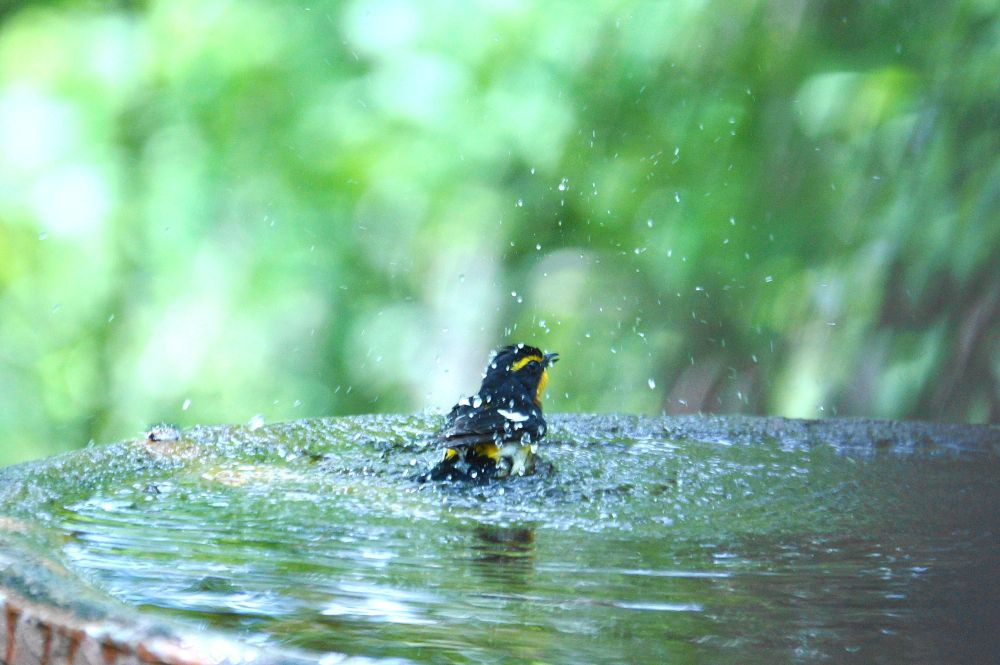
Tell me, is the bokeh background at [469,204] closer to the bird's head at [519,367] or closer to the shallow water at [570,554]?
the bird's head at [519,367]

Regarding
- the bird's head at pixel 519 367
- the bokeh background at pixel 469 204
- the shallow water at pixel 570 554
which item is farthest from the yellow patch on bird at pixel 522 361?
the bokeh background at pixel 469 204

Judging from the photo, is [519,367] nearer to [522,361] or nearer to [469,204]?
[522,361]

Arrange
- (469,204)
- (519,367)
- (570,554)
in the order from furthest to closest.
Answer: (469,204) → (519,367) → (570,554)

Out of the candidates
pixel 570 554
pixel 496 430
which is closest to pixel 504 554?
pixel 570 554

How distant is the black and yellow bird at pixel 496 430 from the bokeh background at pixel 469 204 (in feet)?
8.03

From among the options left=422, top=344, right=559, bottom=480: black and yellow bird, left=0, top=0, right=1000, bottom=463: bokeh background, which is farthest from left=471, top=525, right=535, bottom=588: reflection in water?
left=0, top=0, right=1000, bottom=463: bokeh background

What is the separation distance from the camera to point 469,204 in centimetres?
512

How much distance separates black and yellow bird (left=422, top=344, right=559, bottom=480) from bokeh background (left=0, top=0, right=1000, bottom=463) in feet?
8.03

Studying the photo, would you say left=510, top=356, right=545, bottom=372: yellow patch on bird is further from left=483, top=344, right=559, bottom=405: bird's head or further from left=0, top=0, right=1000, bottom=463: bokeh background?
left=0, top=0, right=1000, bottom=463: bokeh background

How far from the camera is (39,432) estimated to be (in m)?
5.21

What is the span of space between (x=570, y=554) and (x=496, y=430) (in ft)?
2.56

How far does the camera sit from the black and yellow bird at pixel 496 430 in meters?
2.23

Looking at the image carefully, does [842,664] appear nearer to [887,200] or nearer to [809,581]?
[809,581]

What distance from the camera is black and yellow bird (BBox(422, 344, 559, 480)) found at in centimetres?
223
